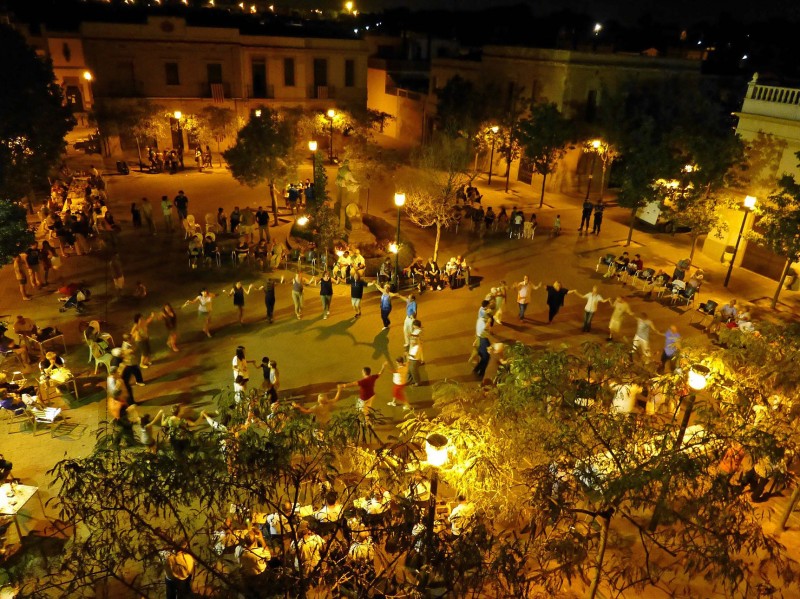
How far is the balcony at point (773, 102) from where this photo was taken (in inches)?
727

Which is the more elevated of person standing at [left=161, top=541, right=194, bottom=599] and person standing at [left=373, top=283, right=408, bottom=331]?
person standing at [left=161, top=541, right=194, bottom=599]

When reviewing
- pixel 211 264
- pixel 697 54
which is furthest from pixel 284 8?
pixel 211 264

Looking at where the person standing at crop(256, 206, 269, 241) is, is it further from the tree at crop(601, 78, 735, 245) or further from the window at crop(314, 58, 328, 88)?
the window at crop(314, 58, 328, 88)

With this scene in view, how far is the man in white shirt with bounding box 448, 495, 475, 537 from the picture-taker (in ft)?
Answer: 18.5

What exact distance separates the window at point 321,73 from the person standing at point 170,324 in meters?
28.3

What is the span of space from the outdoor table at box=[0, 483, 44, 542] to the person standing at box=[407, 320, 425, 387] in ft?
22.5

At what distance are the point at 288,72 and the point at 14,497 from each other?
1326 inches

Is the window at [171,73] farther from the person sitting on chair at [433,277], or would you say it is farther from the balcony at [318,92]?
the person sitting on chair at [433,277]

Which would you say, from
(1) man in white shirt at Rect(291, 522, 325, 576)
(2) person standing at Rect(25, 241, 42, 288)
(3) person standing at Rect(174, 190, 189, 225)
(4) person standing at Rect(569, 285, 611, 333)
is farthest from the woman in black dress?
(2) person standing at Rect(25, 241, 42, 288)

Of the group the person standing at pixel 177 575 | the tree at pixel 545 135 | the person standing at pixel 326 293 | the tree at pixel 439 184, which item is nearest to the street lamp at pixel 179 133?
the tree at pixel 439 184

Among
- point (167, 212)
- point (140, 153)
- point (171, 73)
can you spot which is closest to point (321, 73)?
point (171, 73)

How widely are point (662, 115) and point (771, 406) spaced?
2497 cm

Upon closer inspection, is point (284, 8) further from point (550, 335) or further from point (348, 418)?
point (348, 418)

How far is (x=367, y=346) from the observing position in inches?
567
